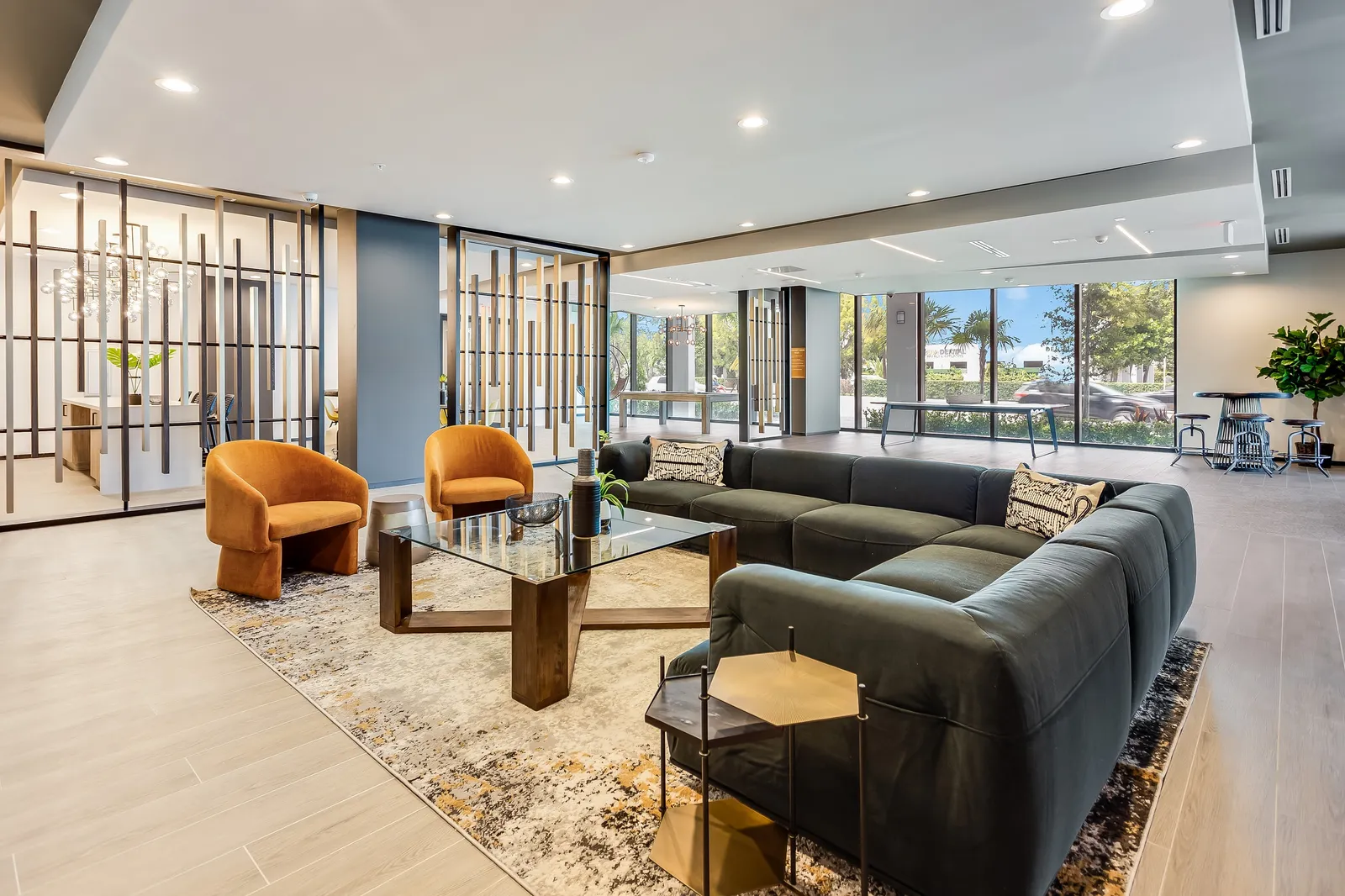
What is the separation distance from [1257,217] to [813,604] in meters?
6.99

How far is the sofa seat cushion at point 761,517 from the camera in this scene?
Answer: 376cm

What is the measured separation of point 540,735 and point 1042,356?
38.7 feet

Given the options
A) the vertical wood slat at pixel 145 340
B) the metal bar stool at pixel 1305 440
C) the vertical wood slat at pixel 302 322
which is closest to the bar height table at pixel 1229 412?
the metal bar stool at pixel 1305 440

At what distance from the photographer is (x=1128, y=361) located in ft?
35.4

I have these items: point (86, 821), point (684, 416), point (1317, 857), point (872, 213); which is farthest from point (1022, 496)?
point (684, 416)

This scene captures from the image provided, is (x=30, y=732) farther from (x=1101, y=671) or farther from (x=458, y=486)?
(x=1101, y=671)

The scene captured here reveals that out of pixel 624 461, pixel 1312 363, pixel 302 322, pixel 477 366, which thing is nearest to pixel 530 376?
pixel 477 366

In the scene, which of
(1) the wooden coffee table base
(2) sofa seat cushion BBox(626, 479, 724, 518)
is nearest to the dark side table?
(1) the wooden coffee table base

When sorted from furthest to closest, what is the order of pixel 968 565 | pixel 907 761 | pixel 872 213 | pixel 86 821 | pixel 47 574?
pixel 872 213, pixel 47 574, pixel 968 565, pixel 86 821, pixel 907 761

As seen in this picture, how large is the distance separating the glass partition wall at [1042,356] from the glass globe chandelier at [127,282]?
10.7 metres

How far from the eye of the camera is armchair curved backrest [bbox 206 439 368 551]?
3.36 meters

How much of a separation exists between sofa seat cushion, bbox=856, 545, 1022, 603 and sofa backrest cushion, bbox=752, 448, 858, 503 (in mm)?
1223

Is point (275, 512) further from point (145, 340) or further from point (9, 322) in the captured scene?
point (145, 340)

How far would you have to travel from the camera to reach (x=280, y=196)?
591cm
